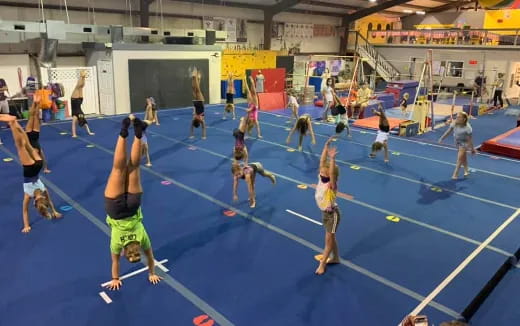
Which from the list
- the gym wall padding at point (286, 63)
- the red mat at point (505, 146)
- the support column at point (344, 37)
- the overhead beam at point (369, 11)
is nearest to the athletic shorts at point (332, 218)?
the red mat at point (505, 146)

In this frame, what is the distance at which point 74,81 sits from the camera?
14.5 m

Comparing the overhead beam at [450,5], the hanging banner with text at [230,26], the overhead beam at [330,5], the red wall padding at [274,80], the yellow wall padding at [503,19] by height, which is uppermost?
the overhead beam at [450,5]

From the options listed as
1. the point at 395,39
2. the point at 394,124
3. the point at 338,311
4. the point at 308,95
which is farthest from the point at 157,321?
the point at 395,39

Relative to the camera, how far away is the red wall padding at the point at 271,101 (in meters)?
16.8

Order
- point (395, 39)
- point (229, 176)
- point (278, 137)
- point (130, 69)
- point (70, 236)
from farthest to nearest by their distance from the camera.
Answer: point (395, 39) → point (130, 69) → point (278, 137) → point (229, 176) → point (70, 236)

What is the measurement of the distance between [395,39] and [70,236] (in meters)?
25.7

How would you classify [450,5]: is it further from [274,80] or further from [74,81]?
[74,81]

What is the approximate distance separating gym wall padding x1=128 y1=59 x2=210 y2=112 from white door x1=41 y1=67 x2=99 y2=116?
130 centimetres

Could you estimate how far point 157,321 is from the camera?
161 inches

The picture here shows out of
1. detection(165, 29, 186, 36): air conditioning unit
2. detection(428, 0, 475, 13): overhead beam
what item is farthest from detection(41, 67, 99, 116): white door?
detection(428, 0, 475, 13): overhead beam

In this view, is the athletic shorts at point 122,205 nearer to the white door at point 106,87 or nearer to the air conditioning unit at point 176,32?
the white door at point 106,87

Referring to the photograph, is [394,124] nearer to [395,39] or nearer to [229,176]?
[229,176]

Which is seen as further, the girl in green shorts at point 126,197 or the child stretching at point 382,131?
Result: the child stretching at point 382,131

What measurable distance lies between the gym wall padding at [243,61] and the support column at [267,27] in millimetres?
1231
